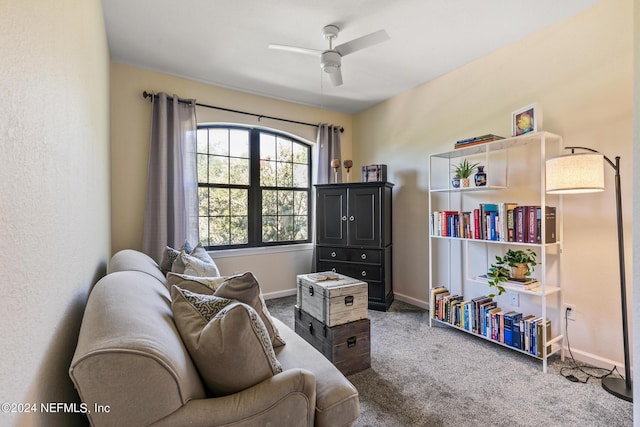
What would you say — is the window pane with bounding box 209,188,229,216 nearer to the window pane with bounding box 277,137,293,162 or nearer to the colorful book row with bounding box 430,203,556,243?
the window pane with bounding box 277,137,293,162

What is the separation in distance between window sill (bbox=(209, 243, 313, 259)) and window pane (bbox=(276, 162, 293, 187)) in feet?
2.88

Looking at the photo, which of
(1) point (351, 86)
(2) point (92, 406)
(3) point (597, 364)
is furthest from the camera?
(1) point (351, 86)

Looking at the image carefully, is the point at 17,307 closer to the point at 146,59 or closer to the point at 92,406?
the point at 92,406

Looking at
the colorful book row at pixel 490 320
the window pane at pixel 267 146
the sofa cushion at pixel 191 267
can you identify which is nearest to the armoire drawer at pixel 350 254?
the colorful book row at pixel 490 320

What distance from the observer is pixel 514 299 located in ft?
9.14

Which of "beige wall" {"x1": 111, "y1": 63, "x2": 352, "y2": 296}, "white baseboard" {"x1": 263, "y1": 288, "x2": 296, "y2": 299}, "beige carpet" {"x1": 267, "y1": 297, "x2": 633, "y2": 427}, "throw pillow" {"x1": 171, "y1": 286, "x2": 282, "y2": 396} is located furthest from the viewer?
"white baseboard" {"x1": 263, "y1": 288, "x2": 296, "y2": 299}

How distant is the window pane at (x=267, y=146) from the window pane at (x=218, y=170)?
50 cm

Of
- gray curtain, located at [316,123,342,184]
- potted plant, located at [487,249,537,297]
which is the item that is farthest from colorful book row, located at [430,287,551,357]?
gray curtain, located at [316,123,342,184]

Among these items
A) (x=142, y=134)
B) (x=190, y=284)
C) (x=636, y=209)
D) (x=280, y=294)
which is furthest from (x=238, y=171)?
(x=636, y=209)

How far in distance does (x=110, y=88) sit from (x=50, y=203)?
9.35ft

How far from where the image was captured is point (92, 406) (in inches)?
29.8

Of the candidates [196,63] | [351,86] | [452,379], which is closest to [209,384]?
[452,379]

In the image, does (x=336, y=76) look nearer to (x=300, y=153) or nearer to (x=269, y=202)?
(x=300, y=153)

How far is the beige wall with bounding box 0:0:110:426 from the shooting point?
56 centimetres
